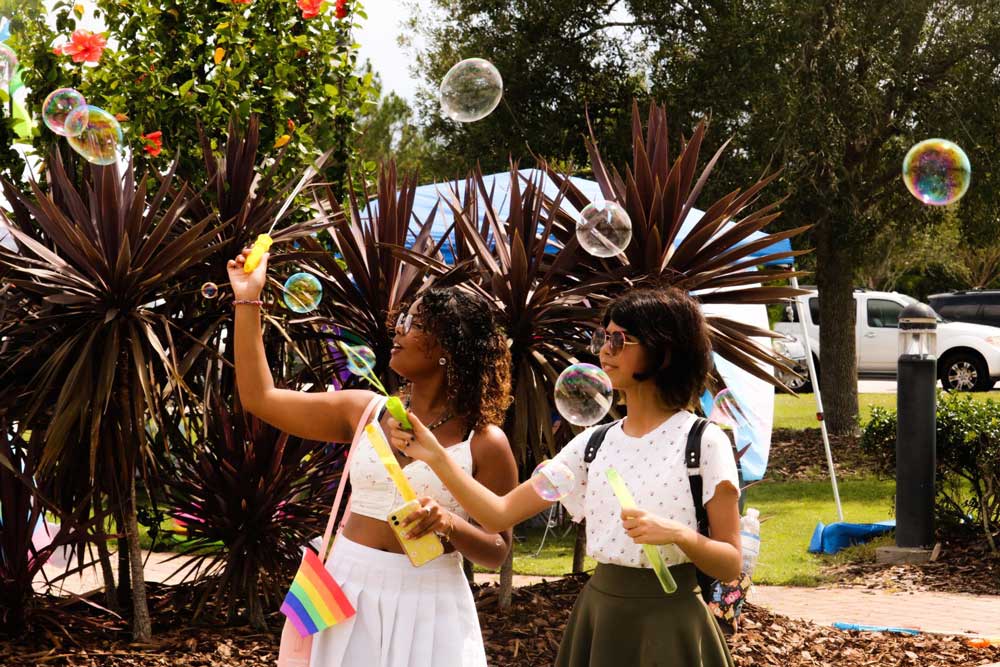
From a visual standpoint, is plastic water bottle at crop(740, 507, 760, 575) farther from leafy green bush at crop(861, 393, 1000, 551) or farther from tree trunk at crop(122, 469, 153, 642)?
leafy green bush at crop(861, 393, 1000, 551)

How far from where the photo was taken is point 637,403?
3018 millimetres

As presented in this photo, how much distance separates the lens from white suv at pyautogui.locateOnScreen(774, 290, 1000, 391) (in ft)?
72.2

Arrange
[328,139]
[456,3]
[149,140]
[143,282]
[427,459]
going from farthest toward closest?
[456,3], [328,139], [149,140], [143,282], [427,459]

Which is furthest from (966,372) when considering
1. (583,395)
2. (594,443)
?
(594,443)

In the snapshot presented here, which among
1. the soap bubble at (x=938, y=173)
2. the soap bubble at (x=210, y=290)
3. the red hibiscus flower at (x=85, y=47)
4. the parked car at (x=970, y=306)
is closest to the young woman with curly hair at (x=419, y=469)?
the soap bubble at (x=210, y=290)

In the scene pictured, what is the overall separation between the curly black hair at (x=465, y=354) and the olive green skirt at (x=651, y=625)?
1.85 ft

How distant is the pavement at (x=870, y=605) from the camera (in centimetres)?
689

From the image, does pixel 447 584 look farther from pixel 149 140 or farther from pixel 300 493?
pixel 149 140

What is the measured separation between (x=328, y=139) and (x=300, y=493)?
250 centimetres

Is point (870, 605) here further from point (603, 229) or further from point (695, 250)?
point (603, 229)

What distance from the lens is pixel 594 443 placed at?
3.13 metres

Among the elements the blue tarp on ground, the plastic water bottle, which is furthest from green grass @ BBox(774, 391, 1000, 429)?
the plastic water bottle

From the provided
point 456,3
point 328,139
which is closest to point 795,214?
point 456,3

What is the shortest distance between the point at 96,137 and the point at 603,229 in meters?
2.19
